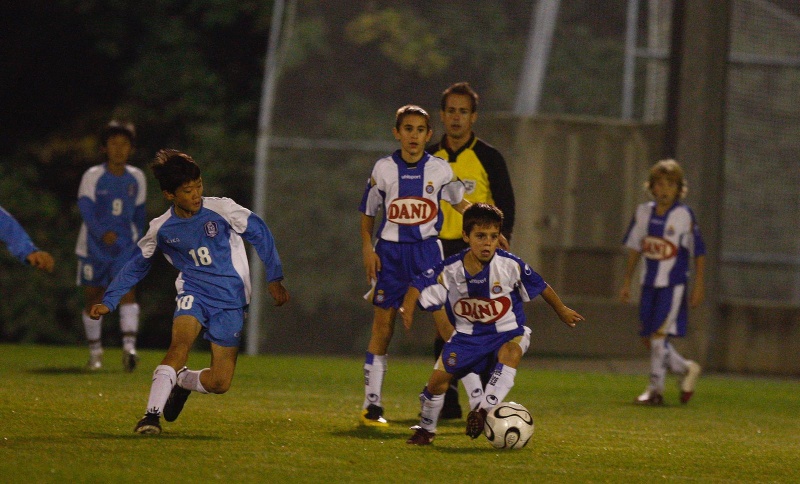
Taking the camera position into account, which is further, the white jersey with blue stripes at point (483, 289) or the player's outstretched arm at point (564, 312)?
the white jersey with blue stripes at point (483, 289)

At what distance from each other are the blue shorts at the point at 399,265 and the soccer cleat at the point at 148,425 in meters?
1.55

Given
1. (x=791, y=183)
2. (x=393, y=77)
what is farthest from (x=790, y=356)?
(x=393, y=77)

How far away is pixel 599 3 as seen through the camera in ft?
49.0

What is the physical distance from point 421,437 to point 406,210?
54.2 inches

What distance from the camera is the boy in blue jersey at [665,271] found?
9.96m

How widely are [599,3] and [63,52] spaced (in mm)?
8281

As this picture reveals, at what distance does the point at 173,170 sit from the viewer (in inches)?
258

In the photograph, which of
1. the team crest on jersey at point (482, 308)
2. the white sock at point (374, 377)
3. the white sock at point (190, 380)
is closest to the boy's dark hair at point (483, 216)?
the team crest on jersey at point (482, 308)

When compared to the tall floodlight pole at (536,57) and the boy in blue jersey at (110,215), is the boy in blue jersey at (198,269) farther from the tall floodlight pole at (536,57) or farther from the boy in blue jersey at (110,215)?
the tall floodlight pole at (536,57)

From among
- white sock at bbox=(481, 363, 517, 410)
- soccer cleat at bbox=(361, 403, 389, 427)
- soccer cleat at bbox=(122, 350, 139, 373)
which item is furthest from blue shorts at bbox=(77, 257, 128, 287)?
white sock at bbox=(481, 363, 517, 410)

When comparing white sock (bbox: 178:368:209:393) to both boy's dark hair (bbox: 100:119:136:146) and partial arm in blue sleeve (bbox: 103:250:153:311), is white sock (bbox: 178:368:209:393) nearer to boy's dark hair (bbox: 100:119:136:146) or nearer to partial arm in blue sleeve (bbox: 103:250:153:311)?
partial arm in blue sleeve (bbox: 103:250:153:311)

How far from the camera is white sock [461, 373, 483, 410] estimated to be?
23.5 feet

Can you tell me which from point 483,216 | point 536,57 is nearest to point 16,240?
point 483,216

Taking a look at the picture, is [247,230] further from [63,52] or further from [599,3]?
[63,52]
